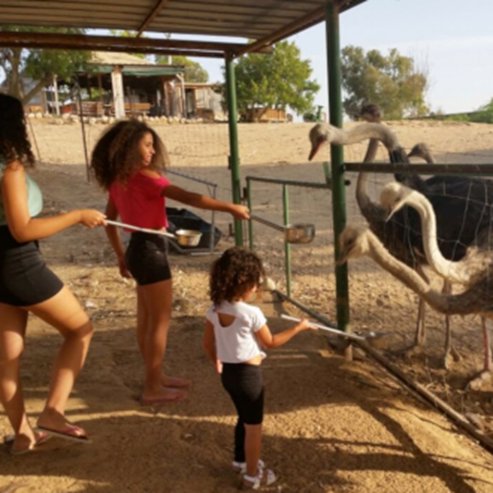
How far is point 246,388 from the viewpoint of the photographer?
92.0 inches

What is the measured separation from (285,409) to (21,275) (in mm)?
1593

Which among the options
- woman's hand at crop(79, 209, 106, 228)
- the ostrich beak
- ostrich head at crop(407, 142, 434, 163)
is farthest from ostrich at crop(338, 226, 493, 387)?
ostrich head at crop(407, 142, 434, 163)

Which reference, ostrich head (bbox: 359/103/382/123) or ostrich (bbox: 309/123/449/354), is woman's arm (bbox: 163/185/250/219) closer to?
ostrich (bbox: 309/123/449/354)

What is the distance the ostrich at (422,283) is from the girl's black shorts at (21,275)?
148cm

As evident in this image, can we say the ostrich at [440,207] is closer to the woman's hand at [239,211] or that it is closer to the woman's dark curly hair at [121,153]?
the woman's hand at [239,211]

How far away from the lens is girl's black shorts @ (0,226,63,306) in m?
2.38

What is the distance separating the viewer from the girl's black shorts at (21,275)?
2.38 meters

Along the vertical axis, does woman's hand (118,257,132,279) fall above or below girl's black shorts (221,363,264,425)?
above

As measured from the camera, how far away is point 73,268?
696cm

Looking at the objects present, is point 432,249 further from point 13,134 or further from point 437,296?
point 13,134

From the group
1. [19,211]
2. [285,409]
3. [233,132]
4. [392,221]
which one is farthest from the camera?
[233,132]

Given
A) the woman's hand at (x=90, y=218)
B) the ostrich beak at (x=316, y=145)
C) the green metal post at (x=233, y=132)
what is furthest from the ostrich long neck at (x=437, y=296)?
the green metal post at (x=233, y=132)

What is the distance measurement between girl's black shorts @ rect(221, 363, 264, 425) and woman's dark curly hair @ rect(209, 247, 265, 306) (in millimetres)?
280

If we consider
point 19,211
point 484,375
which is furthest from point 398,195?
point 19,211
